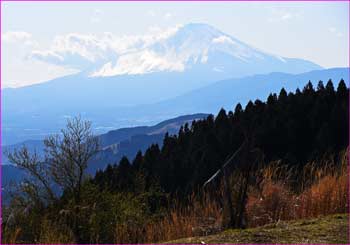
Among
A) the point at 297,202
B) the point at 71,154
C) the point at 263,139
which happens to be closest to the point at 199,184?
the point at 71,154

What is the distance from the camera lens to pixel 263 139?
2036 cm

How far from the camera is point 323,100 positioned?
69.3 feet

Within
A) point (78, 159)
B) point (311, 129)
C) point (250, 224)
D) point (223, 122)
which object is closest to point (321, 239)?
point (250, 224)

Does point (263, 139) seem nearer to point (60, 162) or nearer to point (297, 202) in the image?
point (60, 162)

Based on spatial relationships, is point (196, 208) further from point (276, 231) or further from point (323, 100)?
point (323, 100)

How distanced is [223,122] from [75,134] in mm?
15594

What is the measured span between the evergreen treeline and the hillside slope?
1102cm

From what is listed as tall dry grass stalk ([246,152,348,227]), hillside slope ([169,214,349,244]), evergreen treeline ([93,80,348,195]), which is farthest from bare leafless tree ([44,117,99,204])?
hillside slope ([169,214,349,244])

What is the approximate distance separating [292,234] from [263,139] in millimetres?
16244

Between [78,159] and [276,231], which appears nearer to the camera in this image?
[276,231]

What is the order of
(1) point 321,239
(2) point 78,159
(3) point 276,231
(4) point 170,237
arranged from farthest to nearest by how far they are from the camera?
(2) point 78,159
(4) point 170,237
(3) point 276,231
(1) point 321,239

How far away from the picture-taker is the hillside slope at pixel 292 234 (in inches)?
163

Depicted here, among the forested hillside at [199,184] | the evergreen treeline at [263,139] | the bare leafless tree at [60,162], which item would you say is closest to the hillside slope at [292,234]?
the forested hillside at [199,184]

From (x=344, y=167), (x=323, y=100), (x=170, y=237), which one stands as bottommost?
(x=170, y=237)
